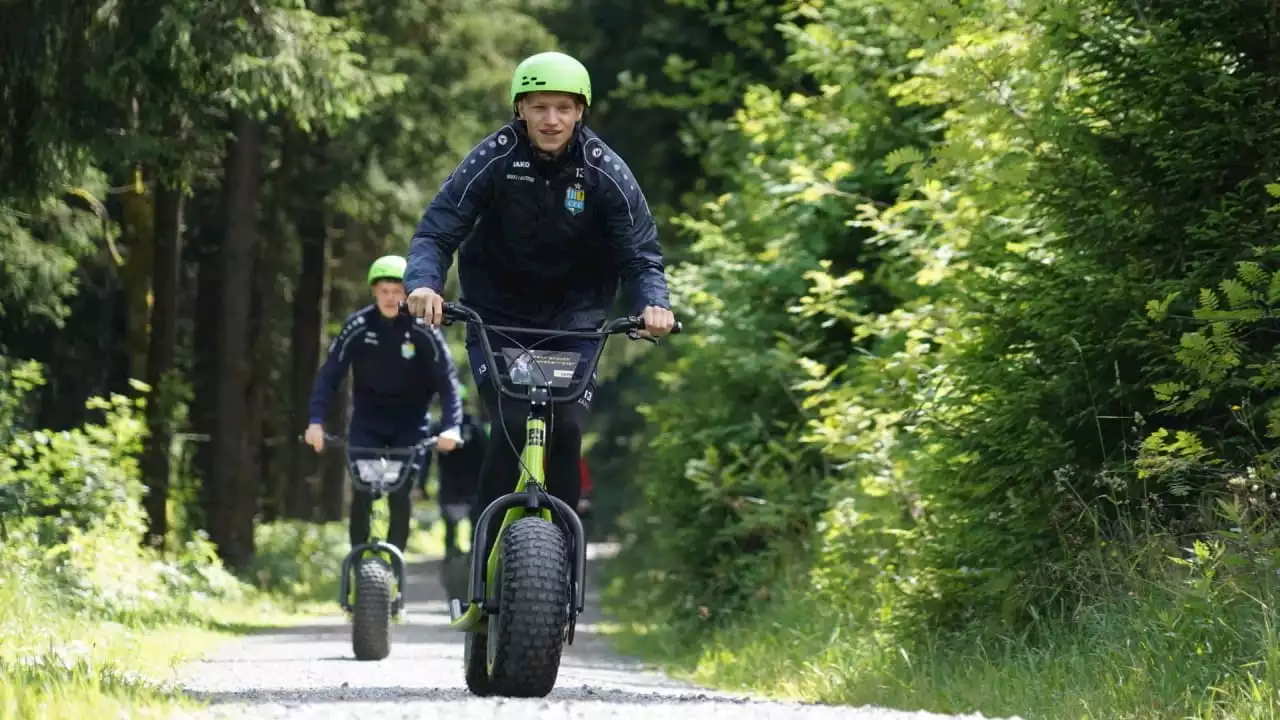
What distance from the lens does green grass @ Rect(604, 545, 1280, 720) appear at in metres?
6.04

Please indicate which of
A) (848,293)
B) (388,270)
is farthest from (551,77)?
(848,293)

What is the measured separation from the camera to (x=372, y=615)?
10812 mm

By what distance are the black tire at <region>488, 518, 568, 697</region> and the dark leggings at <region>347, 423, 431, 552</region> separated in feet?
17.0

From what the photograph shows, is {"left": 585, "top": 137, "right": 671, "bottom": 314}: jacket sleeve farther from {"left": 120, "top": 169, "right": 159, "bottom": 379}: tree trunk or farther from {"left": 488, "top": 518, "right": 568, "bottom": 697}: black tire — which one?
{"left": 120, "top": 169, "right": 159, "bottom": 379}: tree trunk

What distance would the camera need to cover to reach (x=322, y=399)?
11.4 metres

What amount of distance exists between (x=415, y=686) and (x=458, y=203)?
8.13 feet

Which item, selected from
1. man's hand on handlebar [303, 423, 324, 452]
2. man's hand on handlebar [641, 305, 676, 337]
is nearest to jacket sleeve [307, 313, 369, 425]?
man's hand on handlebar [303, 423, 324, 452]

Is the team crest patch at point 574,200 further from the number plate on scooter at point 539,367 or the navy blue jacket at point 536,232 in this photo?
the number plate on scooter at point 539,367

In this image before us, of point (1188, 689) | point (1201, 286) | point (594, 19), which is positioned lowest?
point (1188, 689)

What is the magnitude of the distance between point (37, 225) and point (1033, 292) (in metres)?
10.5

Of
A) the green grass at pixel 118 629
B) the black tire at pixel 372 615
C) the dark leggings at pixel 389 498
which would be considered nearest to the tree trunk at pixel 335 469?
the green grass at pixel 118 629

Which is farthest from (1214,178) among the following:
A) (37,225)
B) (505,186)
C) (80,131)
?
(37,225)

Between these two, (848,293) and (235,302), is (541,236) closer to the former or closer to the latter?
(848,293)

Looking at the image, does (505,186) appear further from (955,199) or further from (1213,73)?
(955,199)
